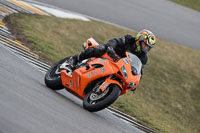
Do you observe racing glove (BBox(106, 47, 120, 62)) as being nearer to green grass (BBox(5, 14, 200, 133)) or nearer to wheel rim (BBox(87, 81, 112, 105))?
wheel rim (BBox(87, 81, 112, 105))

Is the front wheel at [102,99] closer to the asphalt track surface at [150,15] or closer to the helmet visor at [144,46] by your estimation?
the helmet visor at [144,46]

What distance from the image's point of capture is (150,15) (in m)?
18.6

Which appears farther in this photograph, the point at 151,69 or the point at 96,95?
the point at 151,69

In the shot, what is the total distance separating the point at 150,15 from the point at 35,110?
13910 mm

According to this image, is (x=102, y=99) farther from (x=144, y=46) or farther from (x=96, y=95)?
(x=144, y=46)

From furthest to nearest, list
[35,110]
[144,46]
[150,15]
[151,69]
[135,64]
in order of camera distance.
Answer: [150,15] → [151,69] → [144,46] → [135,64] → [35,110]

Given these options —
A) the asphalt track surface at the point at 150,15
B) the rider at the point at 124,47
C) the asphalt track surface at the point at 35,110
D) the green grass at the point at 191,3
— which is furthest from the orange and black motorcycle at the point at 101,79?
the green grass at the point at 191,3

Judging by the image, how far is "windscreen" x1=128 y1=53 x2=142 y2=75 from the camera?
7105 mm

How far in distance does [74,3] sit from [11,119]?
12449 millimetres

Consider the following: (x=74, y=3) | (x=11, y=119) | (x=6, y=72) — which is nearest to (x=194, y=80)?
(x=74, y=3)

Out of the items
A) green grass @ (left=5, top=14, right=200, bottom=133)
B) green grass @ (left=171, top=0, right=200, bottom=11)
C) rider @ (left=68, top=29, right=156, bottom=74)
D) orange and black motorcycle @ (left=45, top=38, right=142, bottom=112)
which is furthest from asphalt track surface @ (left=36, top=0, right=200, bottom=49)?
orange and black motorcycle @ (left=45, top=38, right=142, bottom=112)

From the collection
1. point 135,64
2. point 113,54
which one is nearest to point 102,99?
point 113,54

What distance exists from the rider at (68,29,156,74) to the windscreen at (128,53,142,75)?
0.18 metres

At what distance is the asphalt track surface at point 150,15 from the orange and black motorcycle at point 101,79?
9003mm
